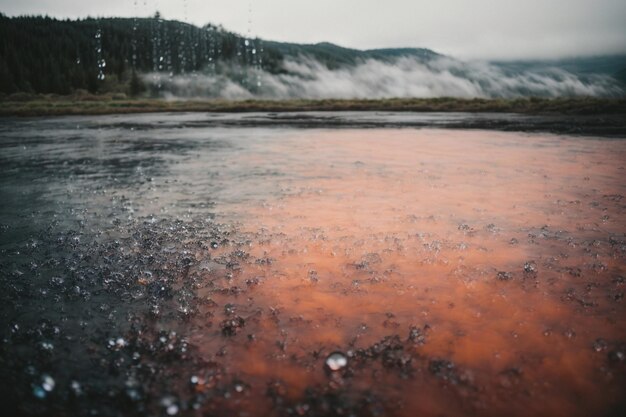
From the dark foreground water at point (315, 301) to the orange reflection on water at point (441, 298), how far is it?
0.06 feet

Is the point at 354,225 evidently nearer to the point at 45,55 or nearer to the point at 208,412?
the point at 208,412

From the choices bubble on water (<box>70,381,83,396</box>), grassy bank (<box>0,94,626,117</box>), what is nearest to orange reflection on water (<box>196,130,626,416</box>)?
bubble on water (<box>70,381,83,396</box>)

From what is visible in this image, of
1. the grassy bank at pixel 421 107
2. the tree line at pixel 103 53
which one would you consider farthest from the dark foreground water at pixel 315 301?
the tree line at pixel 103 53

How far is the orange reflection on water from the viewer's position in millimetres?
2543

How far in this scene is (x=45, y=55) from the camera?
333 feet

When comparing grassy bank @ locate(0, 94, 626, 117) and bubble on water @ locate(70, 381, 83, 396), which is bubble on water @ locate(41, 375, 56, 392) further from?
grassy bank @ locate(0, 94, 626, 117)

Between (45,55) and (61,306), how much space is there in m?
128

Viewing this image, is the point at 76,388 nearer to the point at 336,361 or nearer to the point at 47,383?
the point at 47,383

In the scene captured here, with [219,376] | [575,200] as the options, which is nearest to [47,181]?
[219,376]

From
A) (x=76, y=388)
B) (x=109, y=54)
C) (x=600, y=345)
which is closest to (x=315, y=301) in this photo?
(x=76, y=388)

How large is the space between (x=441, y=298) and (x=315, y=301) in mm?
1222

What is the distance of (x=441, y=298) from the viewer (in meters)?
3.60

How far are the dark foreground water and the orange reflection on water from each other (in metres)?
0.02

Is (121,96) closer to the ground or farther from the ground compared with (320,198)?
farther from the ground
